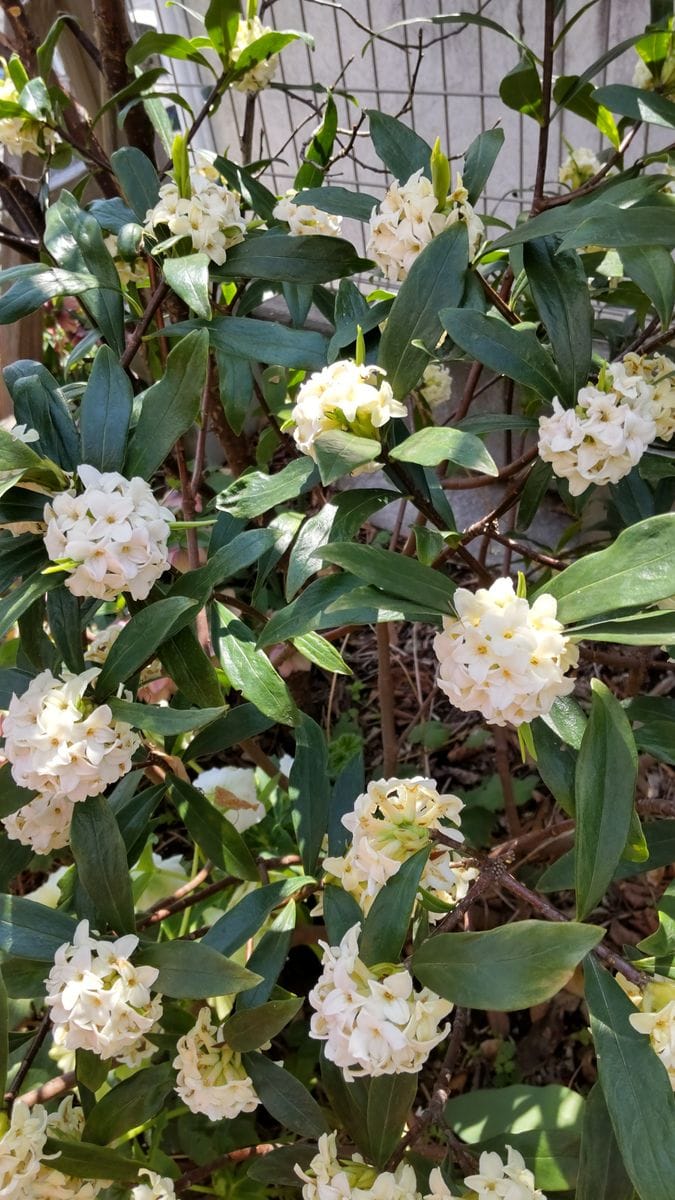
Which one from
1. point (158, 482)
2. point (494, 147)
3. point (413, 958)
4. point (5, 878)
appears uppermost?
point (494, 147)

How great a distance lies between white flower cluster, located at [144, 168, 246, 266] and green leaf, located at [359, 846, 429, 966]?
63cm

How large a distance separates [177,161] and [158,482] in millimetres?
1430

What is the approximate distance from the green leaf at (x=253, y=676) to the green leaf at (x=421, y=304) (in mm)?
264

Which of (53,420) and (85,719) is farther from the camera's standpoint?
(53,420)

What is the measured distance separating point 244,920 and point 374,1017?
1.04 ft

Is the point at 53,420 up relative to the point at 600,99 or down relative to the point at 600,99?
down

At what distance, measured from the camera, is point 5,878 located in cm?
85

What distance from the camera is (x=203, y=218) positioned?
0.89 m

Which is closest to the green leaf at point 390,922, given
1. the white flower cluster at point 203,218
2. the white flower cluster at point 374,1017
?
the white flower cluster at point 374,1017

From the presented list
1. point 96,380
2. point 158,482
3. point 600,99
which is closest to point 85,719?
point 96,380

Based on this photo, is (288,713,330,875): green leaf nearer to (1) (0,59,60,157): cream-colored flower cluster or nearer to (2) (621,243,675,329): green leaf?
(2) (621,243,675,329): green leaf

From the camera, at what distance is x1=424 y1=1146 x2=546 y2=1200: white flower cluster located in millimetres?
649

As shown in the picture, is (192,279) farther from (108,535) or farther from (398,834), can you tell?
(398,834)

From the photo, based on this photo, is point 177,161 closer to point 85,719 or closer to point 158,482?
point 85,719
